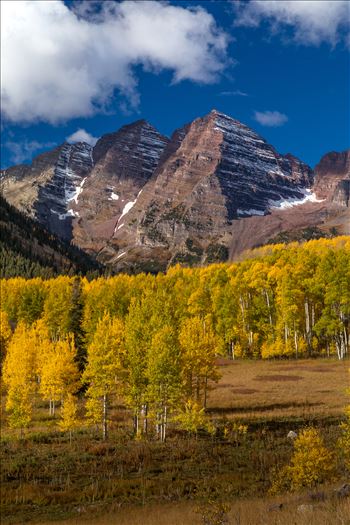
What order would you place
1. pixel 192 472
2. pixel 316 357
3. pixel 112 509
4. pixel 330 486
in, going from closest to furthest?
pixel 330 486
pixel 112 509
pixel 192 472
pixel 316 357

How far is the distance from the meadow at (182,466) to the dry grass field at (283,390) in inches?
7.0

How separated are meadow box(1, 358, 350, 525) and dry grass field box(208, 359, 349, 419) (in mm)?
177

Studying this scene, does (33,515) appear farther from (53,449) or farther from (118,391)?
(118,391)

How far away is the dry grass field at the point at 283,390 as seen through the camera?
45531mm

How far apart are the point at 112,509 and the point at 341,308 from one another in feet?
159

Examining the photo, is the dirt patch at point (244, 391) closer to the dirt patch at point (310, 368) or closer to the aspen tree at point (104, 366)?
the dirt patch at point (310, 368)

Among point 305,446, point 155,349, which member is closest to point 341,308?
point 155,349

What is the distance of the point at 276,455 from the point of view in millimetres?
32812

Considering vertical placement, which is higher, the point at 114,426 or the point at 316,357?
the point at 316,357

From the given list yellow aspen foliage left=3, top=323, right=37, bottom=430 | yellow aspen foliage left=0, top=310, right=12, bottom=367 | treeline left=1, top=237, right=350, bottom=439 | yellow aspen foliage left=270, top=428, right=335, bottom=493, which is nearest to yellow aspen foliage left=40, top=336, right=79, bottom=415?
treeline left=1, top=237, right=350, bottom=439

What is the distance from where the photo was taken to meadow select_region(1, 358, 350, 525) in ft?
68.9

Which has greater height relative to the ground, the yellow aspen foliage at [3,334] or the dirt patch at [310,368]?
the yellow aspen foliage at [3,334]

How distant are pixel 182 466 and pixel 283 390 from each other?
23147 millimetres

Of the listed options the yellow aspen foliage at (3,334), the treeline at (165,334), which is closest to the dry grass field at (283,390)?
the treeline at (165,334)
